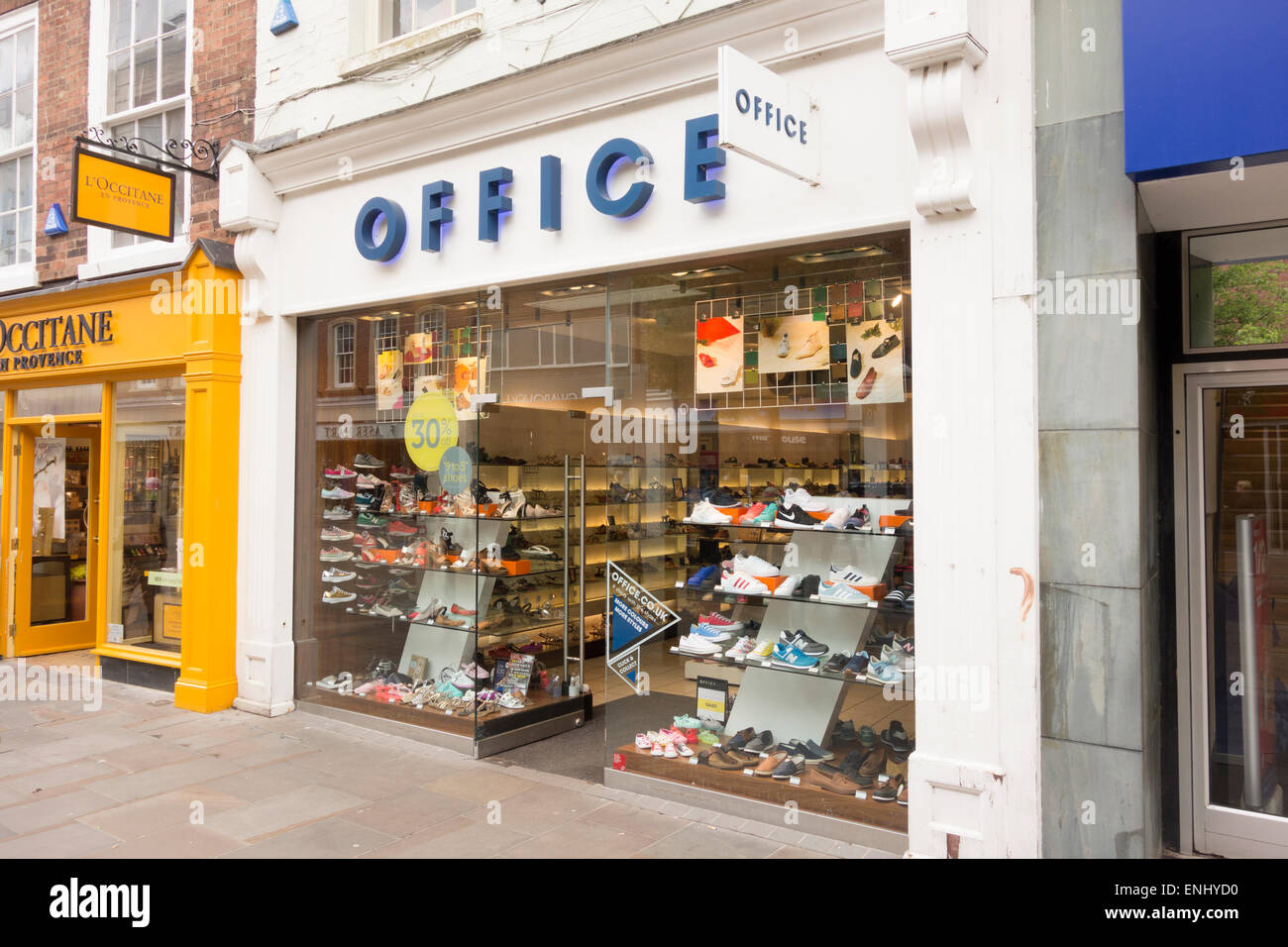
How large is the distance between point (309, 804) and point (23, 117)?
901cm

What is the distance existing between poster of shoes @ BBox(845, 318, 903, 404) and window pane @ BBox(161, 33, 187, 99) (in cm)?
723

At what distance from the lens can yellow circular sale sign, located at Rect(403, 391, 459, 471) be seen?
7.20m

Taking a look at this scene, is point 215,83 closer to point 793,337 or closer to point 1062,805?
point 793,337

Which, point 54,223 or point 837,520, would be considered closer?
point 837,520

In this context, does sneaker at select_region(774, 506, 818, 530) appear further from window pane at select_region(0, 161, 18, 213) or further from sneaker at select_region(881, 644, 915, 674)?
window pane at select_region(0, 161, 18, 213)

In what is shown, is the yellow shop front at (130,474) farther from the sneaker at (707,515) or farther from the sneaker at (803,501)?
the sneaker at (803,501)

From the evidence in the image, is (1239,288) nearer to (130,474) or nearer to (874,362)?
(874,362)

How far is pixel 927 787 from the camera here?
443cm

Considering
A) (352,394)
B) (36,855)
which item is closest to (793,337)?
(352,394)

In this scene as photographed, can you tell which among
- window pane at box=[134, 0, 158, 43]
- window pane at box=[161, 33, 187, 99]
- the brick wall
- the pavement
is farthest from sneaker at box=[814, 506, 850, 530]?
window pane at box=[134, 0, 158, 43]

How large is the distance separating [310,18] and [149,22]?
2.59 meters

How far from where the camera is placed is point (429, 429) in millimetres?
7316

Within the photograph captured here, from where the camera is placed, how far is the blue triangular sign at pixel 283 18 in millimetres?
7598

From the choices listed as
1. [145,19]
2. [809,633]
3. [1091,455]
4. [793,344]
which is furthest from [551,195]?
[145,19]
